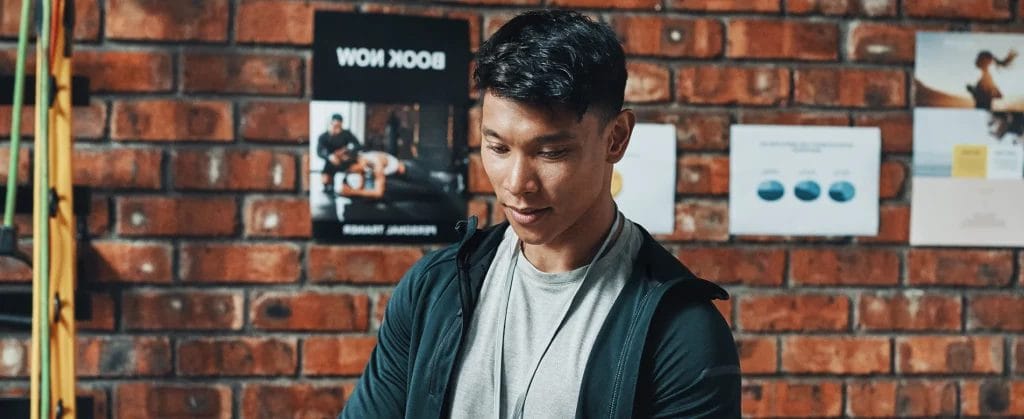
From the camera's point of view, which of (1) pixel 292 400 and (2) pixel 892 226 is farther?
(2) pixel 892 226

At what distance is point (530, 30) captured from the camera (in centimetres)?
117

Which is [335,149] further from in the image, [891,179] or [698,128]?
[891,179]

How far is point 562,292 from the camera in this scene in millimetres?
1220

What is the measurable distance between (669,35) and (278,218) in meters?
0.87

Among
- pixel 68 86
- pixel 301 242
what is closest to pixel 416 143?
pixel 301 242

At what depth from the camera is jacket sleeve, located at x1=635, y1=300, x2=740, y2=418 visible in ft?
3.72

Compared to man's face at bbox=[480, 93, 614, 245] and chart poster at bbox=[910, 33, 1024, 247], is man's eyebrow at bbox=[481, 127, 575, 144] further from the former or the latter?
chart poster at bbox=[910, 33, 1024, 247]

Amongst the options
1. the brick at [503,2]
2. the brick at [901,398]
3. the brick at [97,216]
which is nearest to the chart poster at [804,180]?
the brick at [901,398]

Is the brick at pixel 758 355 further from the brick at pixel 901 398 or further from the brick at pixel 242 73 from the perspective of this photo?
the brick at pixel 242 73

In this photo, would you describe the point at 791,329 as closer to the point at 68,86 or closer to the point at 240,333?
the point at 240,333

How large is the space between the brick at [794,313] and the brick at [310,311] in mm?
784

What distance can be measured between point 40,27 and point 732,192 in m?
1.32

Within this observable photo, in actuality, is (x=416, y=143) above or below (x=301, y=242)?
above

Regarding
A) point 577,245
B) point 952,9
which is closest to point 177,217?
point 577,245
